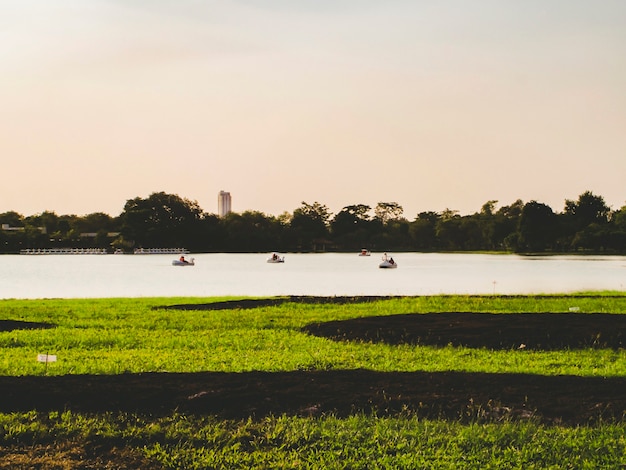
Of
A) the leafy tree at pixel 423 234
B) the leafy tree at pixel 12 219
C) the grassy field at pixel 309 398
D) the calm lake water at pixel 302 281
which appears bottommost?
the calm lake water at pixel 302 281

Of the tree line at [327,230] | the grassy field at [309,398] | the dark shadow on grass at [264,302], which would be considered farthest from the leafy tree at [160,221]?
the grassy field at [309,398]

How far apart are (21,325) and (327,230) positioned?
501ft

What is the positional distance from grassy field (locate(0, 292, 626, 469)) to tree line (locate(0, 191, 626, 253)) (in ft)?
407

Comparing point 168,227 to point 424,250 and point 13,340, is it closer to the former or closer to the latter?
point 424,250

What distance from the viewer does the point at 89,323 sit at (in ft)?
69.0

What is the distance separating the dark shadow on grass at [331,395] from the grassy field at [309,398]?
0.03m

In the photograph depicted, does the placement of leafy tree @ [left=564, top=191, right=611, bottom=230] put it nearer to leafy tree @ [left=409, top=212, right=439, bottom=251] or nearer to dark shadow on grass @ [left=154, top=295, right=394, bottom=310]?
leafy tree @ [left=409, top=212, right=439, bottom=251]

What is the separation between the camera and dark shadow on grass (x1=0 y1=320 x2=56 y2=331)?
1983 cm

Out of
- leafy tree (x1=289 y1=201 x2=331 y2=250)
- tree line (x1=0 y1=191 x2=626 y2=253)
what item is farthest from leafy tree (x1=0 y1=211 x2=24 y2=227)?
leafy tree (x1=289 y1=201 x2=331 y2=250)

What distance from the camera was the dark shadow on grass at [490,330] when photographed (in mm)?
16375

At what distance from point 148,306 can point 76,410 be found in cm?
1710

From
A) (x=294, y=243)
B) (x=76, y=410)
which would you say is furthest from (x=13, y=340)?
(x=294, y=243)

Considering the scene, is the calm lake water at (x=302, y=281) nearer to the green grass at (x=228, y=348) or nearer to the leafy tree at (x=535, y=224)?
the green grass at (x=228, y=348)

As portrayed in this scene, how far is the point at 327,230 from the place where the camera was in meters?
173
